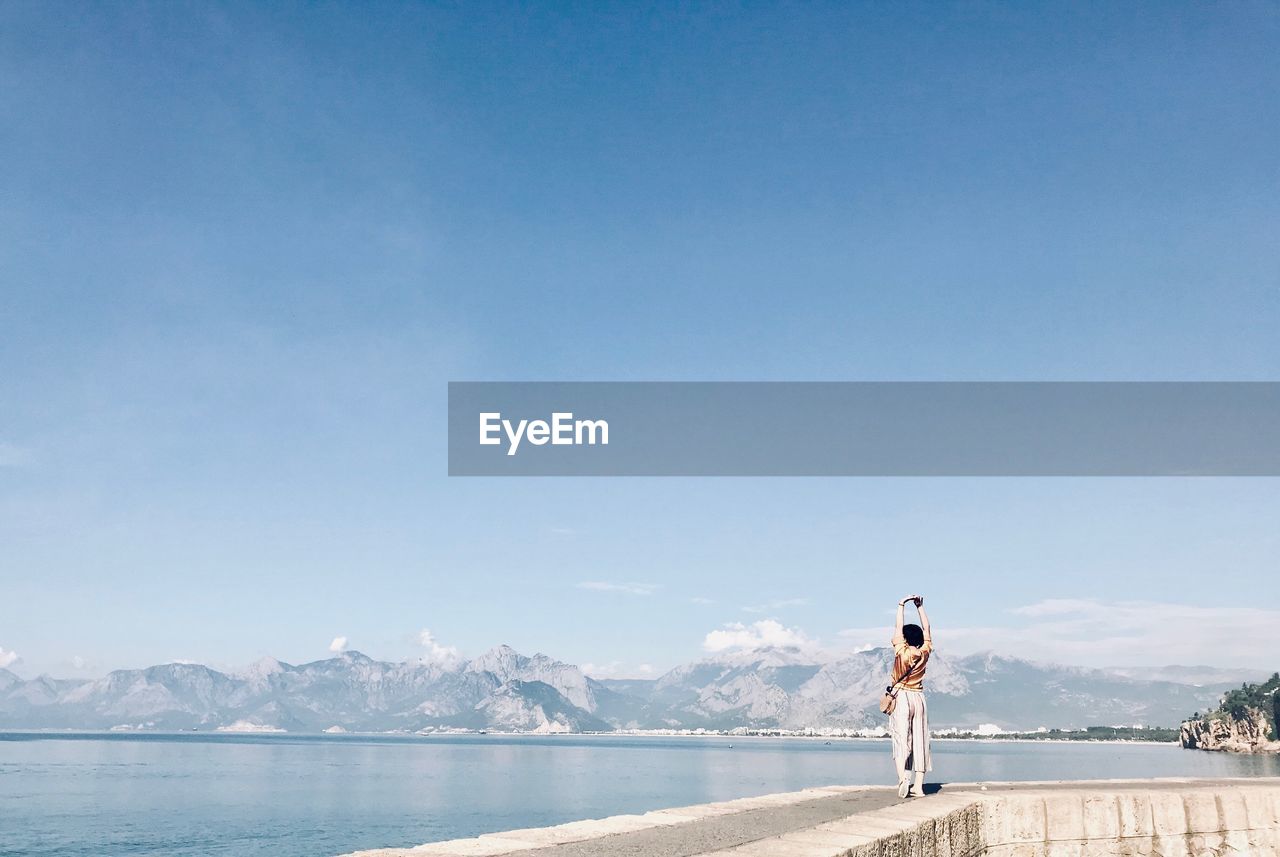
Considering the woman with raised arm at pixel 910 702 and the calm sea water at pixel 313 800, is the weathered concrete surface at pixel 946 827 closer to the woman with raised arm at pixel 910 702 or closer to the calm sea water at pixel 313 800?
the woman with raised arm at pixel 910 702

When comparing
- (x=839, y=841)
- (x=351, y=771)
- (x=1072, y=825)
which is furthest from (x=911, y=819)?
(x=351, y=771)

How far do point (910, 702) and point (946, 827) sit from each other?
2844 millimetres

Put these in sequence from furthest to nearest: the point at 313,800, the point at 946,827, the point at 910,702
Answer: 1. the point at 313,800
2. the point at 910,702
3. the point at 946,827

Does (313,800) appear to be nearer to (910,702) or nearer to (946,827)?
(910,702)

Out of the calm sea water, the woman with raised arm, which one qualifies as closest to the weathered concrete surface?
the woman with raised arm

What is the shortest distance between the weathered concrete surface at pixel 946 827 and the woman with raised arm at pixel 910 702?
481 millimetres

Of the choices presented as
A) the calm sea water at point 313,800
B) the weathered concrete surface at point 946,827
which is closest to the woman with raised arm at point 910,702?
the weathered concrete surface at point 946,827

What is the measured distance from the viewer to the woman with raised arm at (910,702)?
13461mm

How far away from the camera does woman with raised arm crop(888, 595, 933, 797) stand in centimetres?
1346

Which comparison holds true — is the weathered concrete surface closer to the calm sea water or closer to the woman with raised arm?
the woman with raised arm

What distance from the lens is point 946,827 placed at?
36.0 ft

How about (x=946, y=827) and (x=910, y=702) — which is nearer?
(x=946, y=827)

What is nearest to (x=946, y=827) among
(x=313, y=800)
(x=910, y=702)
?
(x=910, y=702)

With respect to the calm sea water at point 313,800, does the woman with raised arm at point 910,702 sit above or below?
above
